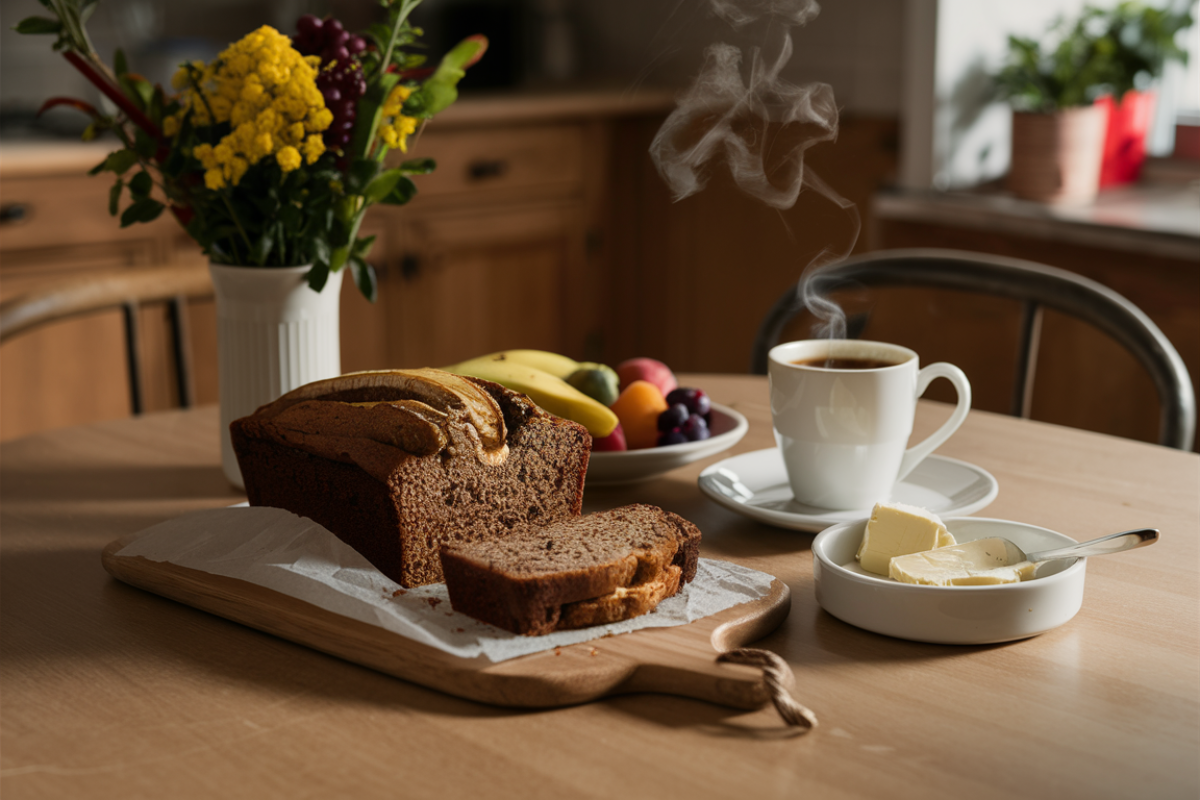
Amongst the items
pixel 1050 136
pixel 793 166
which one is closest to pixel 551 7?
pixel 1050 136

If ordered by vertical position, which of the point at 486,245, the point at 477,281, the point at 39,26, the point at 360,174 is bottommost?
the point at 477,281

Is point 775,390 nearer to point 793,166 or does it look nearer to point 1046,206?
point 793,166

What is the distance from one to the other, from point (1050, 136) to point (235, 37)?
2415 mm

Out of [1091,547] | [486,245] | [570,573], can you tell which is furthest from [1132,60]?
[570,573]

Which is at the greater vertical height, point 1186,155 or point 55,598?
point 1186,155

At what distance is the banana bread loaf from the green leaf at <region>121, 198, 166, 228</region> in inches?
10.0

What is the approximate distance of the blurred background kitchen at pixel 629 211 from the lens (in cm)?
242

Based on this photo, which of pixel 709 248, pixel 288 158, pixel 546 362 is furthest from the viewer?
pixel 709 248

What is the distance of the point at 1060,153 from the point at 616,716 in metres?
2.16

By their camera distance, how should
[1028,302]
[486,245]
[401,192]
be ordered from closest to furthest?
[401,192], [1028,302], [486,245]

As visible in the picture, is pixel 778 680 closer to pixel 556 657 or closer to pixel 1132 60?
pixel 556 657

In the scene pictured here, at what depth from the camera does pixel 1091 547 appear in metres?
0.82

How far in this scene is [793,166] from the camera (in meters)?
1.14

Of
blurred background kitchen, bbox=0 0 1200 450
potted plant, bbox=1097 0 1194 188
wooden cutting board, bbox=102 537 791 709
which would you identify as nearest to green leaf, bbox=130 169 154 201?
wooden cutting board, bbox=102 537 791 709
